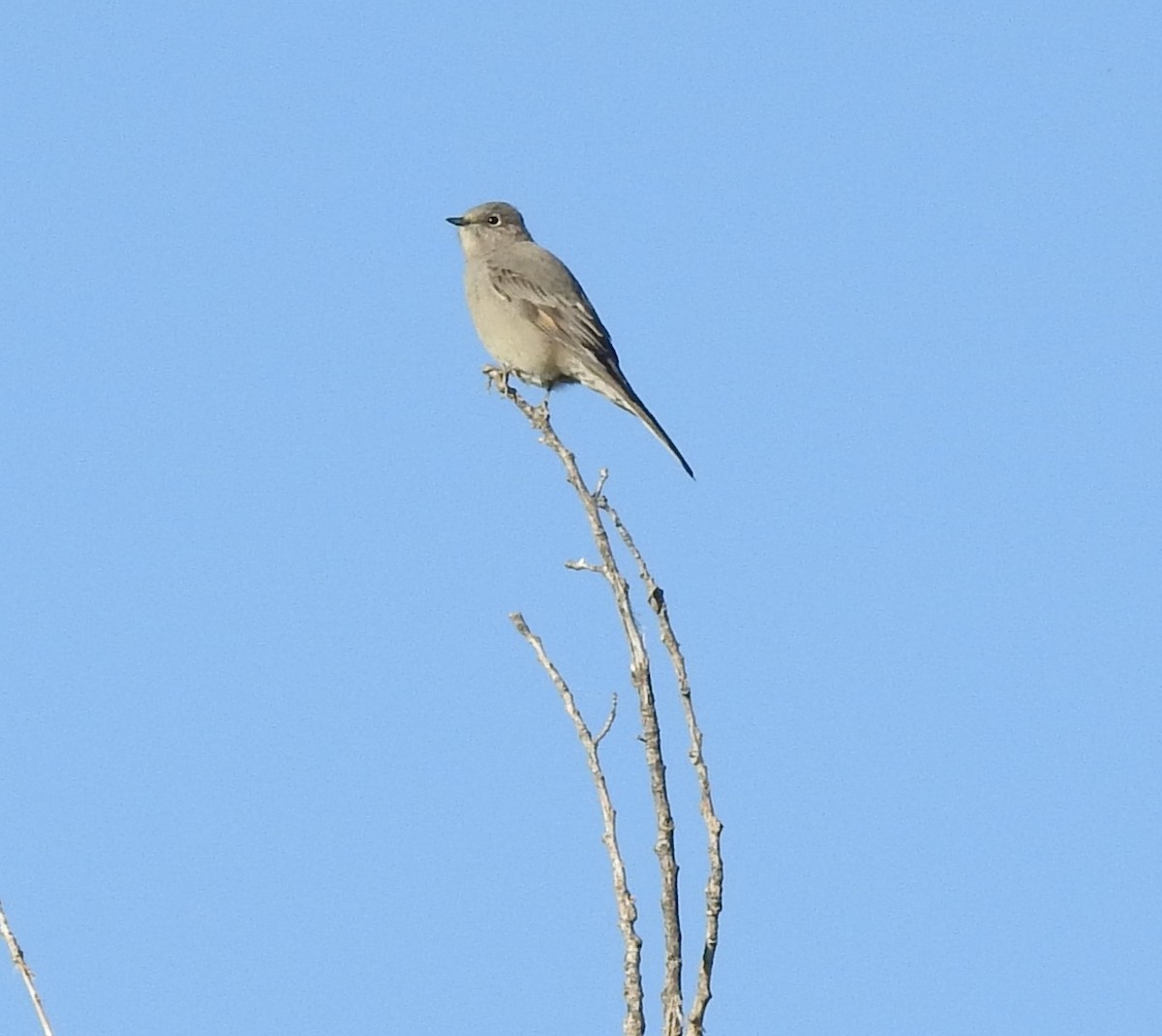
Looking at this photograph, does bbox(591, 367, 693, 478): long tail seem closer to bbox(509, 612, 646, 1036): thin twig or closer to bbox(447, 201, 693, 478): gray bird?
bbox(447, 201, 693, 478): gray bird

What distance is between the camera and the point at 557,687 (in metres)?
4.43

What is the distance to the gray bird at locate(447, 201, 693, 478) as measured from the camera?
38.7 ft

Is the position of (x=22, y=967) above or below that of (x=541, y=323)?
below

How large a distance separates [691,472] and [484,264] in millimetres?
3087

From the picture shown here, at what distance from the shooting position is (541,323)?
39.4ft

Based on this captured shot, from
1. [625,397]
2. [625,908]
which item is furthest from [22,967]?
[625,397]

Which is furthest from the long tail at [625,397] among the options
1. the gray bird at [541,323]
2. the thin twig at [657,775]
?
the thin twig at [657,775]

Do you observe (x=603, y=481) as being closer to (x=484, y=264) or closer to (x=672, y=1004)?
(x=672, y=1004)

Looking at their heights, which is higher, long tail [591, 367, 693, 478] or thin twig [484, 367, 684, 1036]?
long tail [591, 367, 693, 478]

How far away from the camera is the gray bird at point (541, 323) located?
11805mm

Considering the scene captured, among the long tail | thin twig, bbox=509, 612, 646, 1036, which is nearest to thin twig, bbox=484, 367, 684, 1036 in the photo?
thin twig, bbox=509, 612, 646, 1036

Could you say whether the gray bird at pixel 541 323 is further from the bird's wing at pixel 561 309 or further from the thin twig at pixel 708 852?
the thin twig at pixel 708 852

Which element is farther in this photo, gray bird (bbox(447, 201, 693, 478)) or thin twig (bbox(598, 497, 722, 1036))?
gray bird (bbox(447, 201, 693, 478))

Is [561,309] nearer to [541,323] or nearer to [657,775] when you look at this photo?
[541,323]
